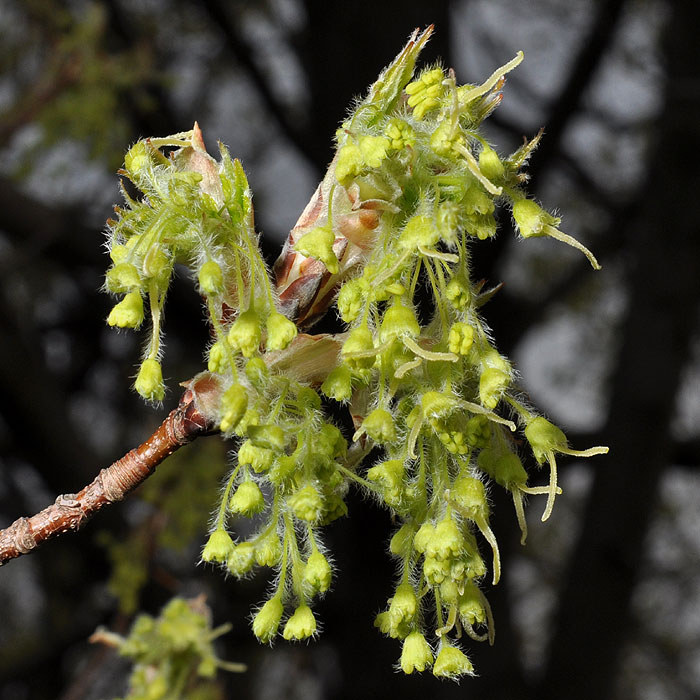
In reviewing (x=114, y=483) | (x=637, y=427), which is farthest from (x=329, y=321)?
(x=114, y=483)

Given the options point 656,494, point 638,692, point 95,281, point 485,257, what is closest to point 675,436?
point 656,494

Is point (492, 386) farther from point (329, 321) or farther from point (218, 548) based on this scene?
point (329, 321)

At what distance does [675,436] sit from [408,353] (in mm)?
2514

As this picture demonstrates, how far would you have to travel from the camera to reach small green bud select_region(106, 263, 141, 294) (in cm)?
49

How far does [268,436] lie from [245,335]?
6 centimetres

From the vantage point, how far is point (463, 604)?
1.67ft

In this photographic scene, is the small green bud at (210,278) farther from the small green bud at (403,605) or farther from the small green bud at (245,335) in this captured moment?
the small green bud at (403,605)

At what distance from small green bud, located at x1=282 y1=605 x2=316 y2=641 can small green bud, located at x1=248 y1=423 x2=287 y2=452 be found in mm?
120

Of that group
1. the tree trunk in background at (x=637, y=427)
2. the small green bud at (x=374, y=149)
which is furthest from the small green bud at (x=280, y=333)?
the tree trunk in background at (x=637, y=427)

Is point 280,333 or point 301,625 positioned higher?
point 280,333

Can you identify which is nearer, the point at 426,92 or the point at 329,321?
the point at 426,92

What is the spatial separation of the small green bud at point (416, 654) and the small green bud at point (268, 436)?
0.16 metres

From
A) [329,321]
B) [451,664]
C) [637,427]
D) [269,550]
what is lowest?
[637,427]

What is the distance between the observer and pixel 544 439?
51 cm
